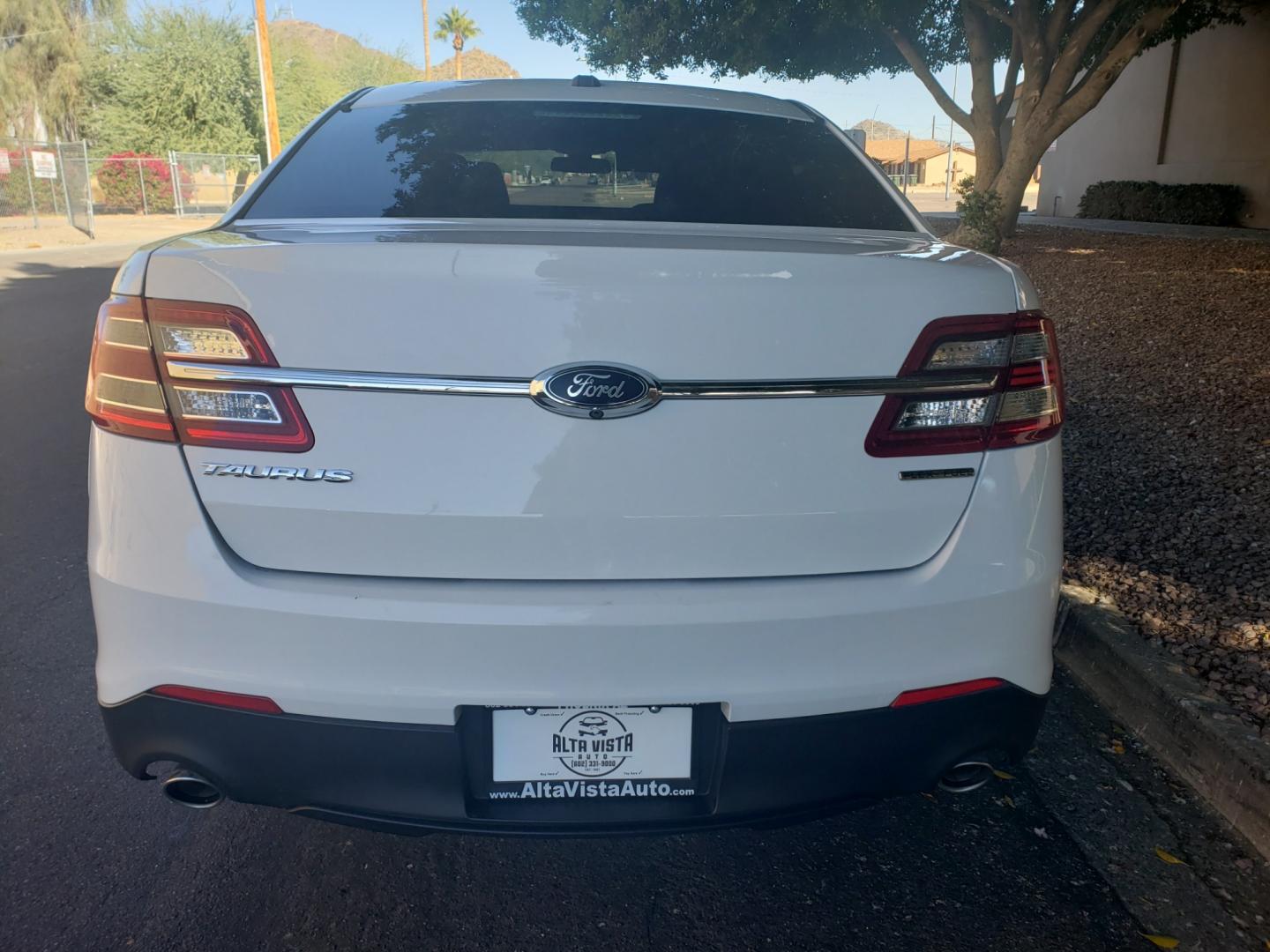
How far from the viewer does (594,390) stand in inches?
67.0

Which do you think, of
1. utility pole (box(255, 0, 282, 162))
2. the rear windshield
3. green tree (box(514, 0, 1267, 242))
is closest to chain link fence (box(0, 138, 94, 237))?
utility pole (box(255, 0, 282, 162))

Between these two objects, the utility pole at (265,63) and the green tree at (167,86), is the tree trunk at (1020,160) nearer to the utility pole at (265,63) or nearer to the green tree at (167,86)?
the utility pole at (265,63)

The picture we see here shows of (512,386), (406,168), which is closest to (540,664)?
(512,386)

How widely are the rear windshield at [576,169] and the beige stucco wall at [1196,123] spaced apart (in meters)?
21.8

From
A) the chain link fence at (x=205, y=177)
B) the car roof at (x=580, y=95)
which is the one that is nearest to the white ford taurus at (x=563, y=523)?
the car roof at (x=580, y=95)

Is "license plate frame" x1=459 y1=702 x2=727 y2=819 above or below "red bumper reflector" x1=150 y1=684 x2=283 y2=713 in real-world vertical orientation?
below

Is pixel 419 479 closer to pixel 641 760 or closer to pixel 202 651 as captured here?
pixel 202 651

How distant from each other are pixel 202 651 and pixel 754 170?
5.96ft

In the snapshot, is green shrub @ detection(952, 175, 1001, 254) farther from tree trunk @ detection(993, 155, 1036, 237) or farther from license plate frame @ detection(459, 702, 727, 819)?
license plate frame @ detection(459, 702, 727, 819)

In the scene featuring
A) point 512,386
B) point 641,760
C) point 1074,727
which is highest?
point 512,386

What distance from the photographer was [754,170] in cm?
270

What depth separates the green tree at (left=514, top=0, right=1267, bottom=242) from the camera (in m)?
13.7

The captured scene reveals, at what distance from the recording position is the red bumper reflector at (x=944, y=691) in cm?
185

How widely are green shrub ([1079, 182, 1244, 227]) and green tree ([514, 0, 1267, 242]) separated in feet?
11.4
